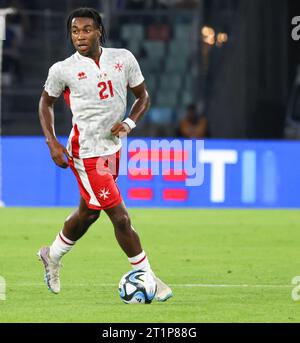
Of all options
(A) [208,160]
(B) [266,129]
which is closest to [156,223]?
(A) [208,160]

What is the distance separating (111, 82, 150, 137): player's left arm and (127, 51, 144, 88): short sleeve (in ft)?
0.15

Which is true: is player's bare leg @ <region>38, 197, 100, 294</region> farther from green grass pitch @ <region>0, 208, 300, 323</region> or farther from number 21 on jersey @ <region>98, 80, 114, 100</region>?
number 21 on jersey @ <region>98, 80, 114, 100</region>

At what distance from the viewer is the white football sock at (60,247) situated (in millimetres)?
10375

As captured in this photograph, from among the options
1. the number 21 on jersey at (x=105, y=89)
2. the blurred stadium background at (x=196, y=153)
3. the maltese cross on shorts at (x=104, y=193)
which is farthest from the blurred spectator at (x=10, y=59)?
the maltese cross on shorts at (x=104, y=193)

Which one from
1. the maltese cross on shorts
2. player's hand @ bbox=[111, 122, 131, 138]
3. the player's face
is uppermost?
the player's face

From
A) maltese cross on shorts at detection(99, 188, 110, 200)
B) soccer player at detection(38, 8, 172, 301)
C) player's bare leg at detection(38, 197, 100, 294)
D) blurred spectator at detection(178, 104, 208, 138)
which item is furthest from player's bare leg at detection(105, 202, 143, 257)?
blurred spectator at detection(178, 104, 208, 138)

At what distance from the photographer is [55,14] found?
26.5 meters

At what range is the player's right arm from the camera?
32.3 ft

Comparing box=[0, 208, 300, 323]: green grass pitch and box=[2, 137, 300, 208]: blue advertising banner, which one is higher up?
box=[0, 208, 300, 323]: green grass pitch

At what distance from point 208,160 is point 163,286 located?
11.3 m

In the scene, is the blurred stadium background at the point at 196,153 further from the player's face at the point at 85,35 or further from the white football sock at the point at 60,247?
the player's face at the point at 85,35

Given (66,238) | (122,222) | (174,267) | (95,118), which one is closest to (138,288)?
(122,222)

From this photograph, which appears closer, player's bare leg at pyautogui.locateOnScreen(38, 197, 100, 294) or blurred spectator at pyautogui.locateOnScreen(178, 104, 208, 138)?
player's bare leg at pyautogui.locateOnScreen(38, 197, 100, 294)

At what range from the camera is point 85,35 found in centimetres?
989
